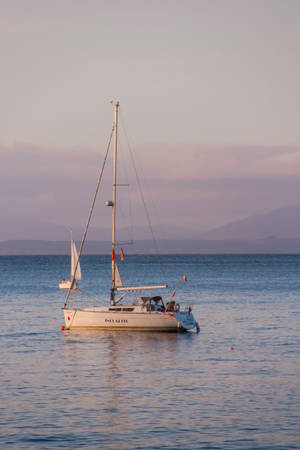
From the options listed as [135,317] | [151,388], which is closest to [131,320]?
[135,317]

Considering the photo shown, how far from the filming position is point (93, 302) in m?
99.2

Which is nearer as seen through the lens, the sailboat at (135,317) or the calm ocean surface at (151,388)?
the calm ocean surface at (151,388)

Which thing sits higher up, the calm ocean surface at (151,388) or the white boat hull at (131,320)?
the white boat hull at (131,320)

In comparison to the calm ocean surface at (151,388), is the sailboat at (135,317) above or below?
above

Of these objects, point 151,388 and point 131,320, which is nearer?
point 151,388

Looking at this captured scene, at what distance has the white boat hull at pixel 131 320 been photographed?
183 feet

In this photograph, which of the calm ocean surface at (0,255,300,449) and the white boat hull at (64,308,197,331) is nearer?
the calm ocean surface at (0,255,300,449)

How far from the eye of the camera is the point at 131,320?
184ft

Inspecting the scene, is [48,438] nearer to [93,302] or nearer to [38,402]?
[38,402]

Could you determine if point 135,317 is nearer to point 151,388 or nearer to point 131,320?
point 131,320

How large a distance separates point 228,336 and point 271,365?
1473 centimetres

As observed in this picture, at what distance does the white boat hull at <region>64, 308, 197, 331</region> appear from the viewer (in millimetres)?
55688

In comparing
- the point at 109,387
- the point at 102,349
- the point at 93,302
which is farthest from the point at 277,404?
the point at 93,302

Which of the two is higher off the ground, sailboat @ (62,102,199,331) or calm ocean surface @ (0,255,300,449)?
sailboat @ (62,102,199,331)
